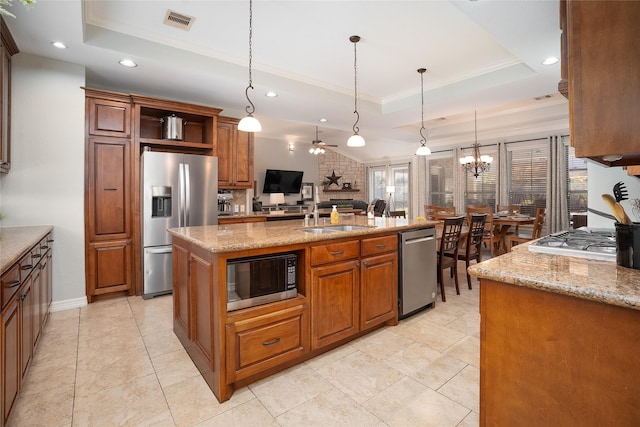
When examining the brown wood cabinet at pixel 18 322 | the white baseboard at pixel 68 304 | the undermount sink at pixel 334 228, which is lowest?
the white baseboard at pixel 68 304

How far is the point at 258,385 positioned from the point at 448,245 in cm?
257

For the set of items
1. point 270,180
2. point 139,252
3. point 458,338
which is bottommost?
point 458,338

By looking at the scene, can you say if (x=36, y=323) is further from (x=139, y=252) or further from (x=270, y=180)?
(x=270, y=180)

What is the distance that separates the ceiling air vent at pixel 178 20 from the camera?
2.77 meters

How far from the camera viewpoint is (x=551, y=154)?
20.0 feet

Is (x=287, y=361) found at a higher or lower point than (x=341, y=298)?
lower

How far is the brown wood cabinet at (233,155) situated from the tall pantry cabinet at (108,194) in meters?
1.36

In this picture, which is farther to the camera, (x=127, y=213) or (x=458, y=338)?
(x=127, y=213)

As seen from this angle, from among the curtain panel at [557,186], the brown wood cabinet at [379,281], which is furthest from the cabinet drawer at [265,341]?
the curtain panel at [557,186]

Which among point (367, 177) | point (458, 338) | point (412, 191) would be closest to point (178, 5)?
point (458, 338)

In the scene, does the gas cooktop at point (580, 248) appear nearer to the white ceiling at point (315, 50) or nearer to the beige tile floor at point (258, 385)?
the beige tile floor at point (258, 385)

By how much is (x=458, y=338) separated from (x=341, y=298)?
1.10 metres

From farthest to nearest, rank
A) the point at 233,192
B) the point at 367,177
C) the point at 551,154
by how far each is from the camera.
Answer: the point at 367,177
the point at 551,154
the point at 233,192

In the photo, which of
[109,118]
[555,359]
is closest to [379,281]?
[555,359]
